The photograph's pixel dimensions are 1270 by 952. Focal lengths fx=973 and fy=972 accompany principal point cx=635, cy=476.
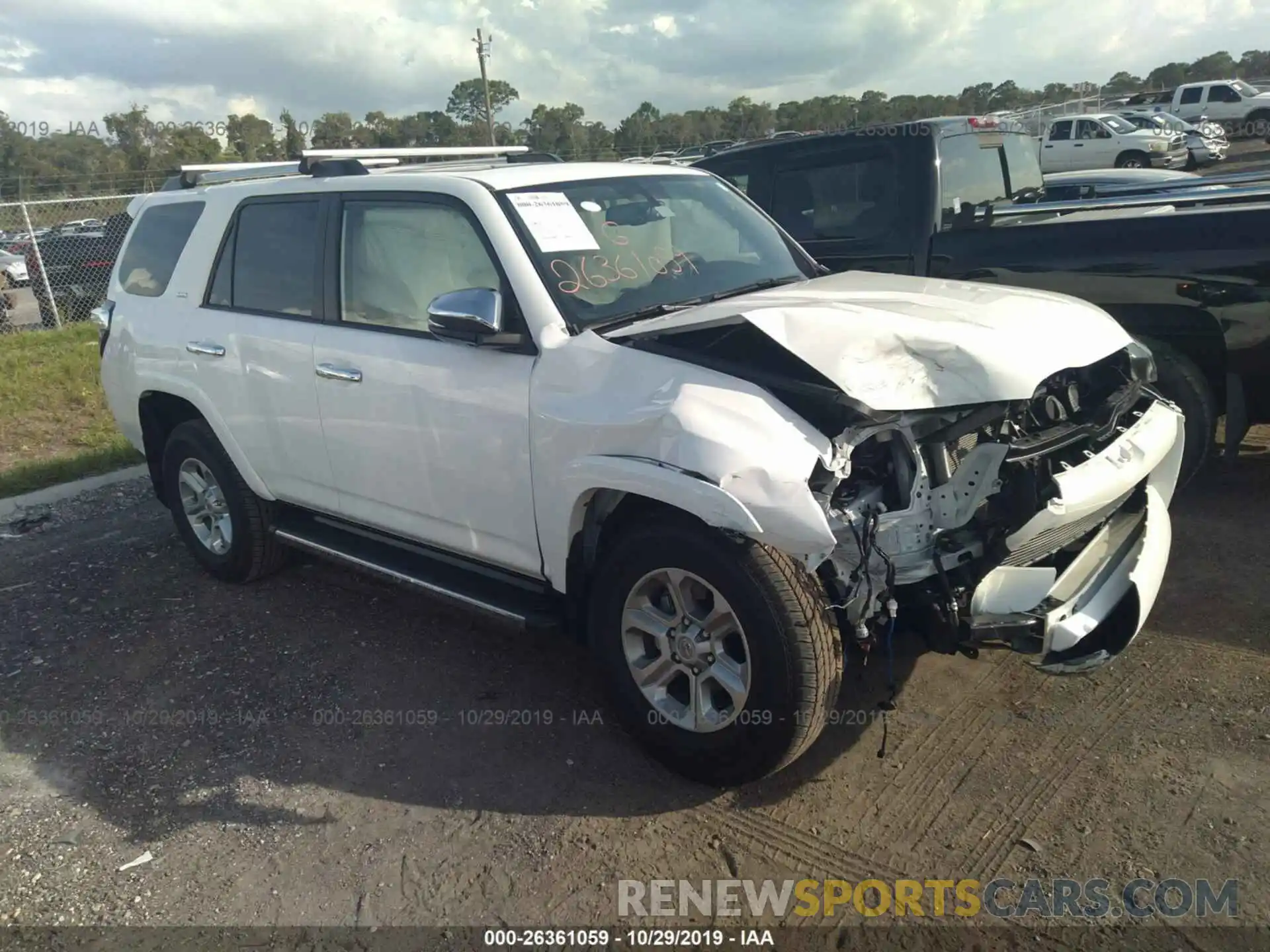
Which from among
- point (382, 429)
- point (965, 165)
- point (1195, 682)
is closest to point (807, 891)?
point (1195, 682)

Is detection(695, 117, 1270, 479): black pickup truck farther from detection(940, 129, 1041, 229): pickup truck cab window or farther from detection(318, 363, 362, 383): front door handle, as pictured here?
detection(318, 363, 362, 383): front door handle

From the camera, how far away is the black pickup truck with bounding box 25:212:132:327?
12.8 meters

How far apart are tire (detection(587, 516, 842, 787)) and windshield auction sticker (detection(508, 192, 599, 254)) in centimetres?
118

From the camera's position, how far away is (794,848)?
9.87 ft

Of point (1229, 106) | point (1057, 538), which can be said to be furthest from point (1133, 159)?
point (1057, 538)

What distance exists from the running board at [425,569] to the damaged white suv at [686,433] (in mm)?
15

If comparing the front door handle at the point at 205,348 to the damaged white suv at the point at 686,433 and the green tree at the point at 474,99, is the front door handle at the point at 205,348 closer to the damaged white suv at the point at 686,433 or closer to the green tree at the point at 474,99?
the damaged white suv at the point at 686,433

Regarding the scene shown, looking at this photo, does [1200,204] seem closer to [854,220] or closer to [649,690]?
[854,220]

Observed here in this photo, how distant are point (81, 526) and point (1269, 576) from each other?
6.85 metres

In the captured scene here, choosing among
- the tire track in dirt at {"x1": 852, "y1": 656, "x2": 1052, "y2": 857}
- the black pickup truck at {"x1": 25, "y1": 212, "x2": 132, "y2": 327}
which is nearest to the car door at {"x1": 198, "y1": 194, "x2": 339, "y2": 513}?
the tire track in dirt at {"x1": 852, "y1": 656, "x2": 1052, "y2": 857}

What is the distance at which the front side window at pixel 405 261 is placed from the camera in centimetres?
374

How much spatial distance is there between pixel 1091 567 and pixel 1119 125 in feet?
81.4

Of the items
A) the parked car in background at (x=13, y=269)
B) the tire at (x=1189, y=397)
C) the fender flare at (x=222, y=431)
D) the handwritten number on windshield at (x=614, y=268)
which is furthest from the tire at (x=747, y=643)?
the parked car in background at (x=13, y=269)

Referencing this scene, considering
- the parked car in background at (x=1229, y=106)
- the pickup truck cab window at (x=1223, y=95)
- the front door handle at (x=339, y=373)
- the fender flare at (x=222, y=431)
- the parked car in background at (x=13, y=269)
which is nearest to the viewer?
the front door handle at (x=339, y=373)
